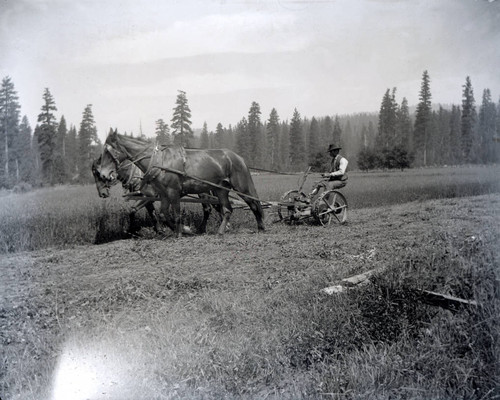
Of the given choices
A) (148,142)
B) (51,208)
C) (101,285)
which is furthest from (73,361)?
(51,208)

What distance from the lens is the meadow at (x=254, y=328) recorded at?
347 centimetres

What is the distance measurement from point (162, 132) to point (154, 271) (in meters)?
4.77

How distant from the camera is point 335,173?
33.4 ft

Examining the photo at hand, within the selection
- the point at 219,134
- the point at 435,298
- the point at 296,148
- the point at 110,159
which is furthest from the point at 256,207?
the point at 296,148

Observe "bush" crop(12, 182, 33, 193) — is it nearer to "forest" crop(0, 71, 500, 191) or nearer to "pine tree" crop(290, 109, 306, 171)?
"forest" crop(0, 71, 500, 191)

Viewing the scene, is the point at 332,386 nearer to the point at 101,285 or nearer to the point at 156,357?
the point at 156,357

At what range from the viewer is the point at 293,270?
6.42 meters

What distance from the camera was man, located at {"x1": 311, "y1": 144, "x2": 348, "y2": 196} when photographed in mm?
10255

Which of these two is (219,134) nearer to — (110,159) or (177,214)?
(177,214)

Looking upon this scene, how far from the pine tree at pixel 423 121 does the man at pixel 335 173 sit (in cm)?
216

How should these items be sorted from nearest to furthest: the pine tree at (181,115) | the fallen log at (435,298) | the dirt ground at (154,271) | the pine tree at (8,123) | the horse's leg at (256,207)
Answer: the fallen log at (435,298) < the dirt ground at (154,271) < the pine tree at (8,123) < the pine tree at (181,115) < the horse's leg at (256,207)

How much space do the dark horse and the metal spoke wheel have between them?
5.04ft

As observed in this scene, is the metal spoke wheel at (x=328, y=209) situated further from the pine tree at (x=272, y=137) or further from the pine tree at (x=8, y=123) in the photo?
the pine tree at (x=8, y=123)

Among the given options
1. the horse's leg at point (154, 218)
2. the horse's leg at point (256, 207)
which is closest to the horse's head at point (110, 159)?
the horse's leg at point (154, 218)
